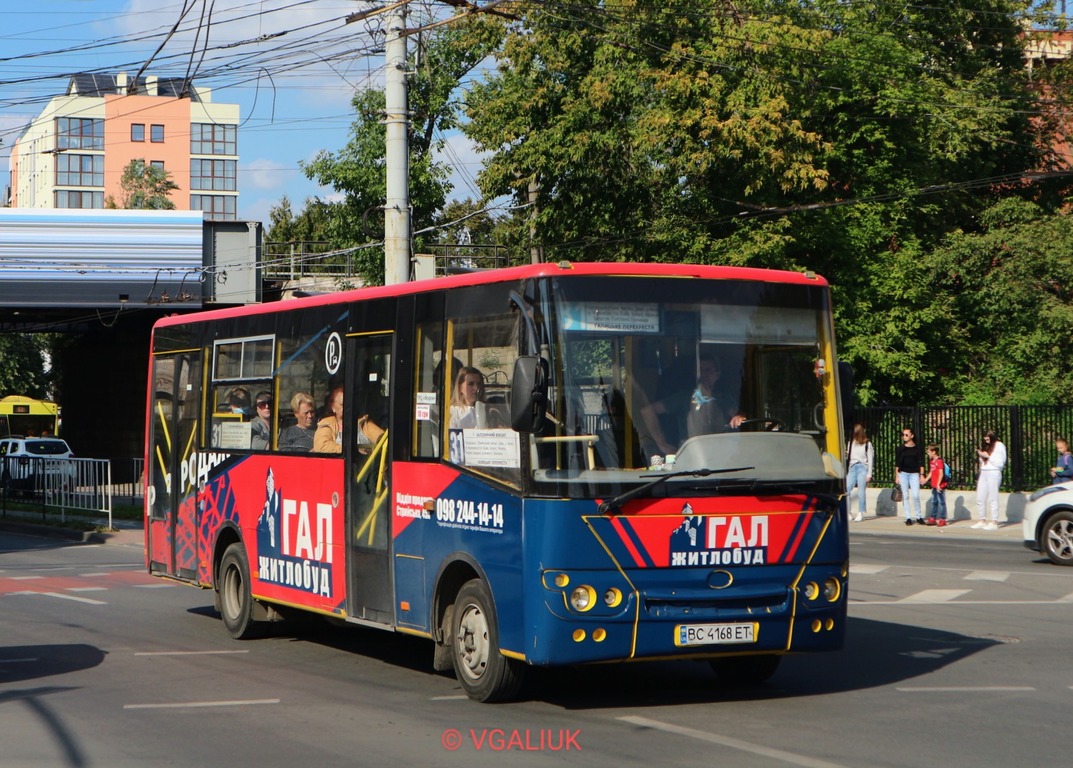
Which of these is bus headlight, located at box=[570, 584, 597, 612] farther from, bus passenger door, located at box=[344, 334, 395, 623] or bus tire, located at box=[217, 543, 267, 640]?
bus tire, located at box=[217, 543, 267, 640]

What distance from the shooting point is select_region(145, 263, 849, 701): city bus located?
8.53 metres

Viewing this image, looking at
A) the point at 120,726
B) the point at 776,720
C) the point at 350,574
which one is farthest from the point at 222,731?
the point at 776,720

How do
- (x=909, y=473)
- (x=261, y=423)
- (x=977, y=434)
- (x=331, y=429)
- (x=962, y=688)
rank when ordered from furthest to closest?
(x=977, y=434) < (x=909, y=473) < (x=261, y=423) < (x=331, y=429) < (x=962, y=688)

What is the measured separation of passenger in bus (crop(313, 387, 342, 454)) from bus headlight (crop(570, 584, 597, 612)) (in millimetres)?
3124

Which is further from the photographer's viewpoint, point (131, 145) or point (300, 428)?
point (131, 145)

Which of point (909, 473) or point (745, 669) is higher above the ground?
point (909, 473)

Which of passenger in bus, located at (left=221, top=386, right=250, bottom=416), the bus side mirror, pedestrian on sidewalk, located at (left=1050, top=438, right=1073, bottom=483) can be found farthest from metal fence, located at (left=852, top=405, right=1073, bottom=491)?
the bus side mirror

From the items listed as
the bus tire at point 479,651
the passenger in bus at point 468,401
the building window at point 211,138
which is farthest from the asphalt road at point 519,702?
the building window at point 211,138

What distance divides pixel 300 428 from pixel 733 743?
16.7 ft

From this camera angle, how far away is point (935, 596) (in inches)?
612

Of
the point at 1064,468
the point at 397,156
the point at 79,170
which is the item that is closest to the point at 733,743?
the point at 397,156

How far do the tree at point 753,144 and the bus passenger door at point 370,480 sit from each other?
21492mm

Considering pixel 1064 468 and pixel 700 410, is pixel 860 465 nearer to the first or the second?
pixel 1064 468

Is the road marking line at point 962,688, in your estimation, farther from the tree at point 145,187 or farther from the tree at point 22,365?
the tree at point 22,365
